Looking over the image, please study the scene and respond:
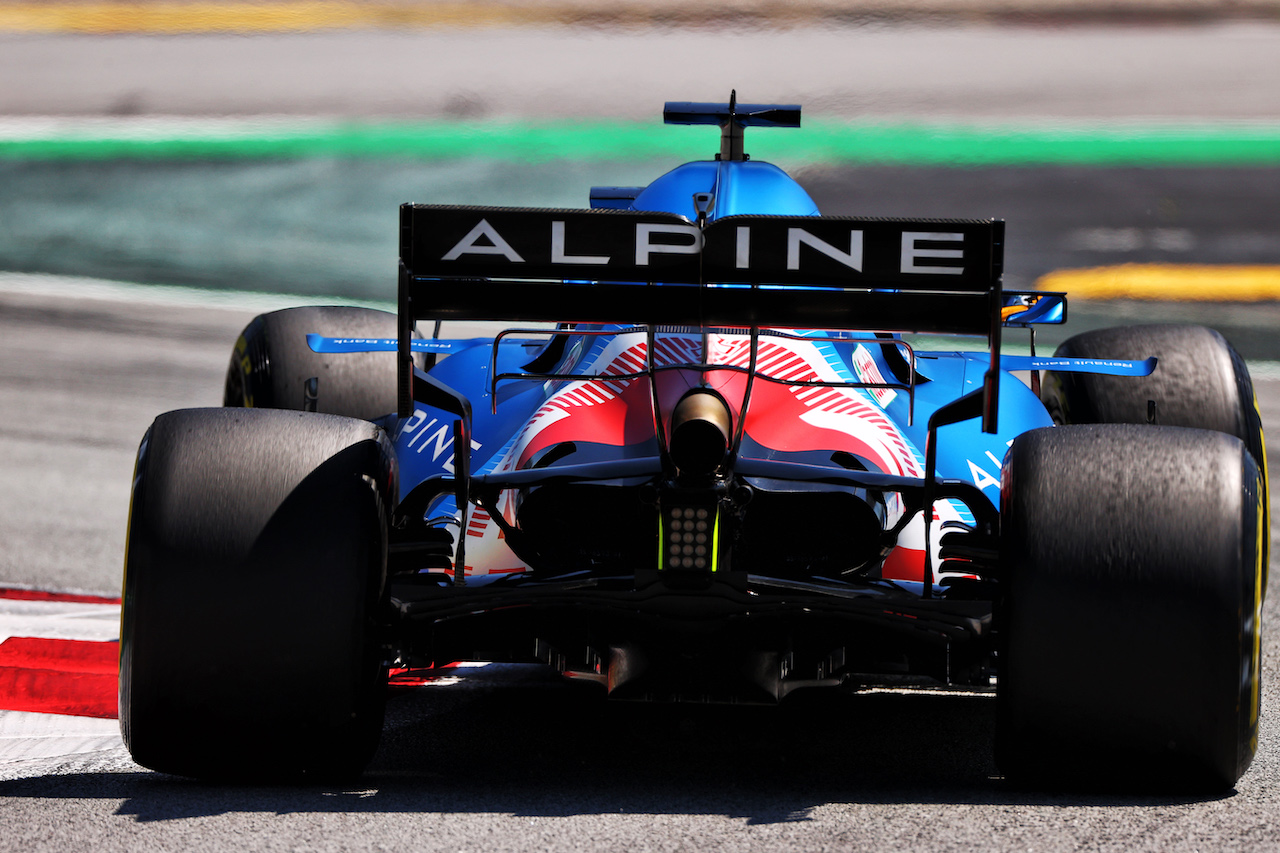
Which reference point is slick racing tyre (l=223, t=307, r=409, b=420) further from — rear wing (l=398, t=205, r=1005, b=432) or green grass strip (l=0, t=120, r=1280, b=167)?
green grass strip (l=0, t=120, r=1280, b=167)

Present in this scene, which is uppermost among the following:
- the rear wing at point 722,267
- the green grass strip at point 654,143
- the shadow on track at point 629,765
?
the green grass strip at point 654,143

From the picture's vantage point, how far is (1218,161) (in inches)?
672

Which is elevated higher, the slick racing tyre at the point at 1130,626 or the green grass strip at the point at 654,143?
the green grass strip at the point at 654,143

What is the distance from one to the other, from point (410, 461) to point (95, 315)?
340 inches

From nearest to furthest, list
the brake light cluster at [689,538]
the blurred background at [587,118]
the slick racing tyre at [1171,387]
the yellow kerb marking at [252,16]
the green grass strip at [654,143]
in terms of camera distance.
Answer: the brake light cluster at [689,538] → the slick racing tyre at [1171,387] → the blurred background at [587,118] → the green grass strip at [654,143] → the yellow kerb marking at [252,16]

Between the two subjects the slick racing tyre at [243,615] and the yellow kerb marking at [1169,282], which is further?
the yellow kerb marking at [1169,282]

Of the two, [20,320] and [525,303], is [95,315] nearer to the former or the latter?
[20,320]

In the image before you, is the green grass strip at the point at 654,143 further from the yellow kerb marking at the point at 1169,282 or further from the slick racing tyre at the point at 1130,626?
the slick racing tyre at the point at 1130,626

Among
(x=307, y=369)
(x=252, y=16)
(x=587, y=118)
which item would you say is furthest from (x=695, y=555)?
(x=252, y=16)

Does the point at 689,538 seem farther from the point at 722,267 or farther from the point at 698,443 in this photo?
the point at 722,267

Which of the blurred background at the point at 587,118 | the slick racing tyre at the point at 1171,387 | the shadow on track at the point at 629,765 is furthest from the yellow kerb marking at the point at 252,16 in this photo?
the shadow on track at the point at 629,765

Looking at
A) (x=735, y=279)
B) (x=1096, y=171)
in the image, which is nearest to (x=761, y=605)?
(x=735, y=279)

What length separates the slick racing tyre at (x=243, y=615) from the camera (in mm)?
3295

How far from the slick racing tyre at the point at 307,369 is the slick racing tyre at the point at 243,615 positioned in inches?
89.3
